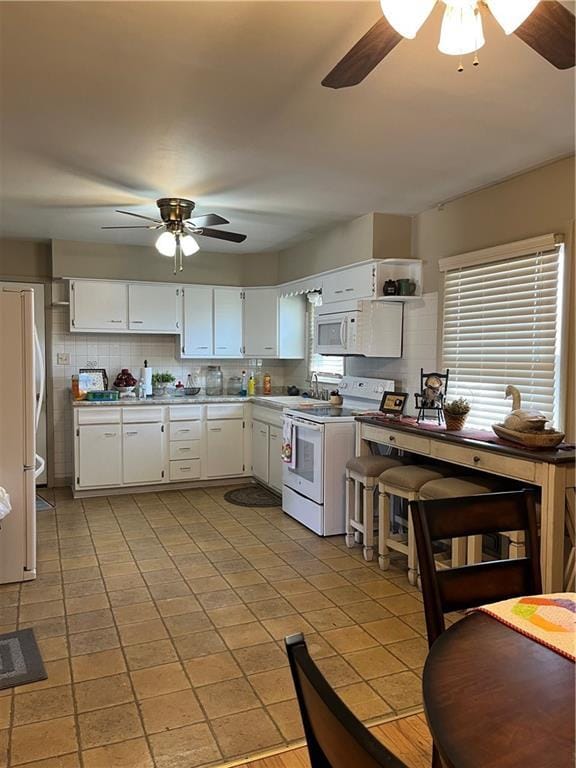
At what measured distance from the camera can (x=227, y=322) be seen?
6.12m

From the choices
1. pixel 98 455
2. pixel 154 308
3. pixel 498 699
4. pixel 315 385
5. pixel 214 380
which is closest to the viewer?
pixel 498 699

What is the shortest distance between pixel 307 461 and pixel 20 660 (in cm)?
239

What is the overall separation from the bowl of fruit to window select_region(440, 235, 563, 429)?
324 centimetres

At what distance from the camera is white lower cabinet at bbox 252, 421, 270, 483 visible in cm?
555

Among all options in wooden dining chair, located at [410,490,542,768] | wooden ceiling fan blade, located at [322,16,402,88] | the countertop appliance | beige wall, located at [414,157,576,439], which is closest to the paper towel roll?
the countertop appliance

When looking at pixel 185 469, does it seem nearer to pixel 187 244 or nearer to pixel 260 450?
pixel 260 450

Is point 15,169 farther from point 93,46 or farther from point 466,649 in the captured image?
point 466,649

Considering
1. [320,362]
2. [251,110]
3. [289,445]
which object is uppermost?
[251,110]

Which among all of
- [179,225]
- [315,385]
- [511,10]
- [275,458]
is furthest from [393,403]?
[511,10]

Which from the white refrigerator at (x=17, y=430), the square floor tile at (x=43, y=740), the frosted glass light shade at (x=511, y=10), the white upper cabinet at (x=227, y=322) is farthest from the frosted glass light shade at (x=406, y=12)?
the white upper cabinet at (x=227, y=322)

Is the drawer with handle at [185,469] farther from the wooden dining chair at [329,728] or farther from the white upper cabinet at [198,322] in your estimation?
the wooden dining chair at [329,728]

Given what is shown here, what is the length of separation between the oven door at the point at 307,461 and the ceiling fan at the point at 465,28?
9.44 ft

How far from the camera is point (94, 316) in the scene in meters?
5.56

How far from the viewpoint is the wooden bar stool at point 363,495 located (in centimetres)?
382
